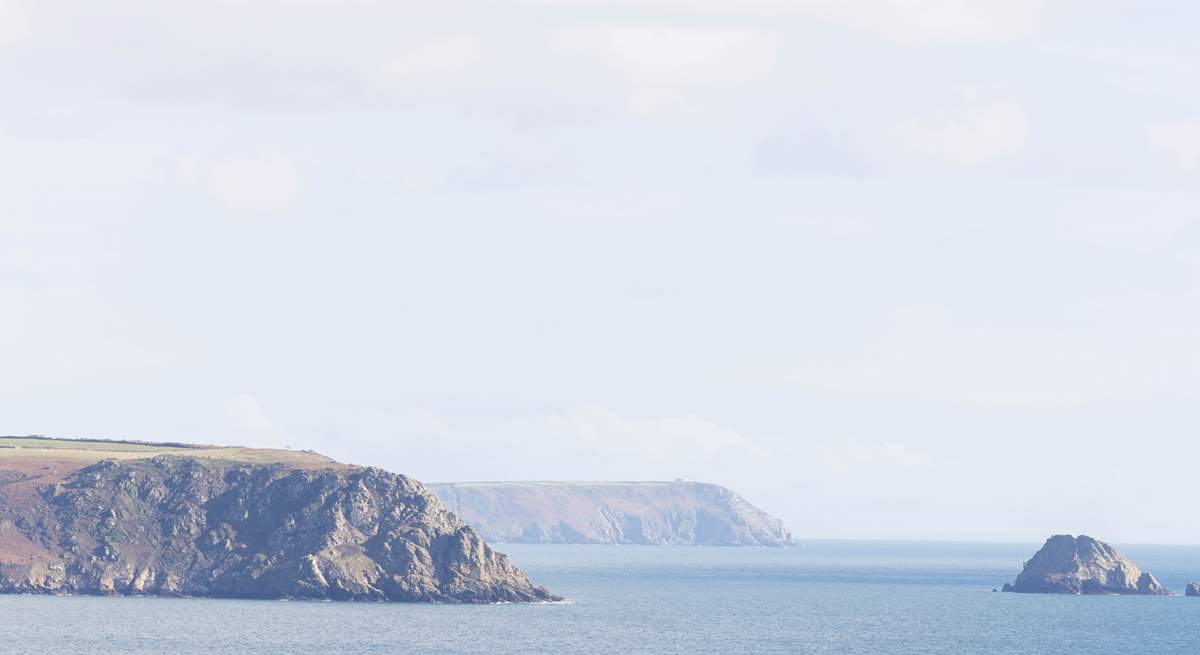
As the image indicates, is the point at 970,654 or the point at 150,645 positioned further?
the point at 970,654

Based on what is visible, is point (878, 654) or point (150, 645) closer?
point (150, 645)

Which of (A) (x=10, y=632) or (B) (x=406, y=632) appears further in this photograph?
(B) (x=406, y=632)

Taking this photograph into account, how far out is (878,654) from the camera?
194750mm

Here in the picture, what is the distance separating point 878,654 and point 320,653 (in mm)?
62308

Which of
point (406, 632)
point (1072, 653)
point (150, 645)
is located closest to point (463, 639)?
point (406, 632)

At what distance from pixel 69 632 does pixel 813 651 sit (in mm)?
81093

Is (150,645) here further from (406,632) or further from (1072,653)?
(1072,653)

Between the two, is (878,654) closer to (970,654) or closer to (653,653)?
(970,654)

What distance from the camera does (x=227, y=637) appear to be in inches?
7347

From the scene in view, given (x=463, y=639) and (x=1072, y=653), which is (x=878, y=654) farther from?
(x=463, y=639)

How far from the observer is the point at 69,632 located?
187 m

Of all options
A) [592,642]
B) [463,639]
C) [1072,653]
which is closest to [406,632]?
[463,639]

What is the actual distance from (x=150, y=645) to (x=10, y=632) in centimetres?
1916

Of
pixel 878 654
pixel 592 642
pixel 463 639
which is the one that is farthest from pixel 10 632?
pixel 878 654
